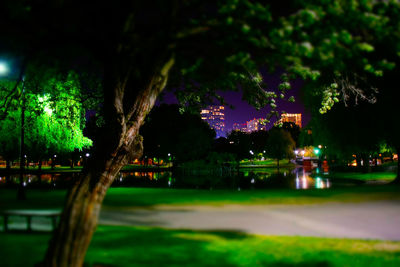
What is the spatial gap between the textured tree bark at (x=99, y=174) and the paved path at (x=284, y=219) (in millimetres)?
5366

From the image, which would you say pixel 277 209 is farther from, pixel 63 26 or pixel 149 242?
pixel 63 26

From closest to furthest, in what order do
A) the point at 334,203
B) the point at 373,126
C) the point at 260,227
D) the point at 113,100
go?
1. the point at 113,100
2. the point at 260,227
3. the point at 334,203
4. the point at 373,126

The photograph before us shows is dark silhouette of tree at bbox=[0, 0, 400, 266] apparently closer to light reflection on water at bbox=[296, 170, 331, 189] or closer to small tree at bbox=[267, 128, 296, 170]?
light reflection on water at bbox=[296, 170, 331, 189]

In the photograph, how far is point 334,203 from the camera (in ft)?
54.6

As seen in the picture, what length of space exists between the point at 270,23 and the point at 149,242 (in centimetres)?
597

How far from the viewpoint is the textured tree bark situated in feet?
18.2

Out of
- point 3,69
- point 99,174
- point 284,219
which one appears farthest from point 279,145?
point 99,174

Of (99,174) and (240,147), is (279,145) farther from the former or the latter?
(99,174)

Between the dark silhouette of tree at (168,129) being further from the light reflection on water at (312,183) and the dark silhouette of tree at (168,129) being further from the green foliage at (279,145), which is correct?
the light reflection on water at (312,183)

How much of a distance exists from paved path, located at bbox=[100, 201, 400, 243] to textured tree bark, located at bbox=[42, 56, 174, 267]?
5366 mm

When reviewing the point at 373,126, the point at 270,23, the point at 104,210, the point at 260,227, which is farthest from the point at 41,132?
the point at 373,126

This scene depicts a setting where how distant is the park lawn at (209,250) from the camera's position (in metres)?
7.25

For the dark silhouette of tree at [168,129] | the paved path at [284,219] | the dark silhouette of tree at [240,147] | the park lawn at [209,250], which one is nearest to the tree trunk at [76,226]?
the park lawn at [209,250]

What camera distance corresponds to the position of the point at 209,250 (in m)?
8.12
